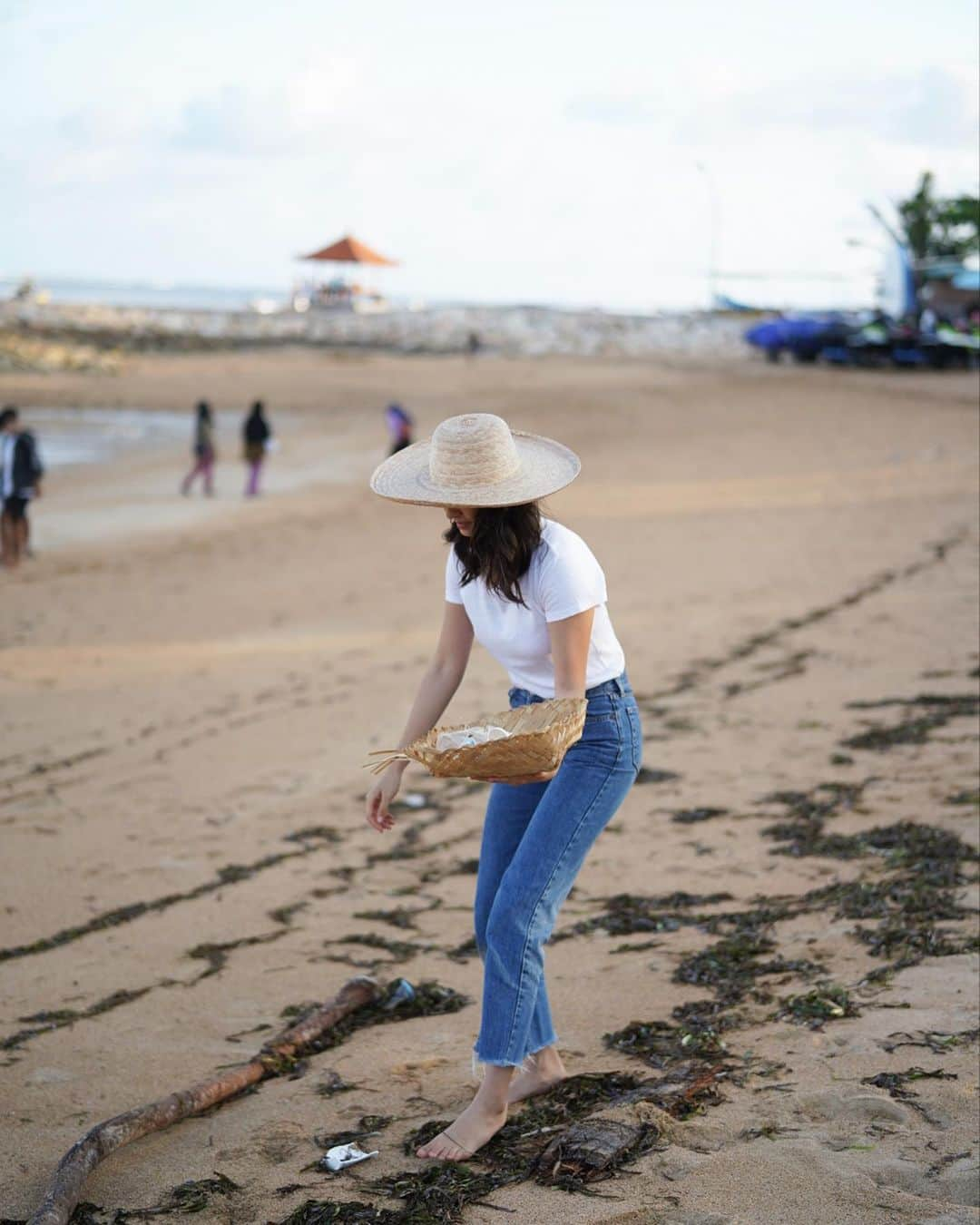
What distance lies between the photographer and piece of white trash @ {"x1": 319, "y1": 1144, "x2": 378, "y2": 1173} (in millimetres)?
3271

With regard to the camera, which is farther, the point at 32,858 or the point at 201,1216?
the point at 32,858

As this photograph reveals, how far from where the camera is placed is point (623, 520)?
1488 cm

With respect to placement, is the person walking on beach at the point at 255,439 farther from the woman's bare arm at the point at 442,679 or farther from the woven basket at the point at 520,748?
the woven basket at the point at 520,748

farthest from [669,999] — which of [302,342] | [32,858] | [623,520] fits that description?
[302,342]

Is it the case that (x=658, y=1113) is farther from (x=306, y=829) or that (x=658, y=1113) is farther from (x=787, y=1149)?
(x=306, y=829)

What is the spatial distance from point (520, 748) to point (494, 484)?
0.67m

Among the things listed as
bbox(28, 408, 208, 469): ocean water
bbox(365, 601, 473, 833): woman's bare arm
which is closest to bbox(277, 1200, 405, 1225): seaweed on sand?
bbox(365, 601, 473, 833): woman's bare arm

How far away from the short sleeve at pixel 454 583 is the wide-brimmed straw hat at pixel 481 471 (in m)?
0.17

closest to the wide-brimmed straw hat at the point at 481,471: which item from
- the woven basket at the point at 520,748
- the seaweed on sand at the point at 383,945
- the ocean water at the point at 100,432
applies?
the woven basket at the point at 520,748

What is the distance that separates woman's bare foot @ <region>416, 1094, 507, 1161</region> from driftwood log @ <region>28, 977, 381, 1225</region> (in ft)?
2.18

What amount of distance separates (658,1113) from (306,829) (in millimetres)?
3181

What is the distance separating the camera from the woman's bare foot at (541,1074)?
12.0ft

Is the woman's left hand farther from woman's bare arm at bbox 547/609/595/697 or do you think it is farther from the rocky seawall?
Answer: the rocky seawall

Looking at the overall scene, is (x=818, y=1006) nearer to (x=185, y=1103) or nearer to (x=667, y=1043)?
(x=667, y=1043)
